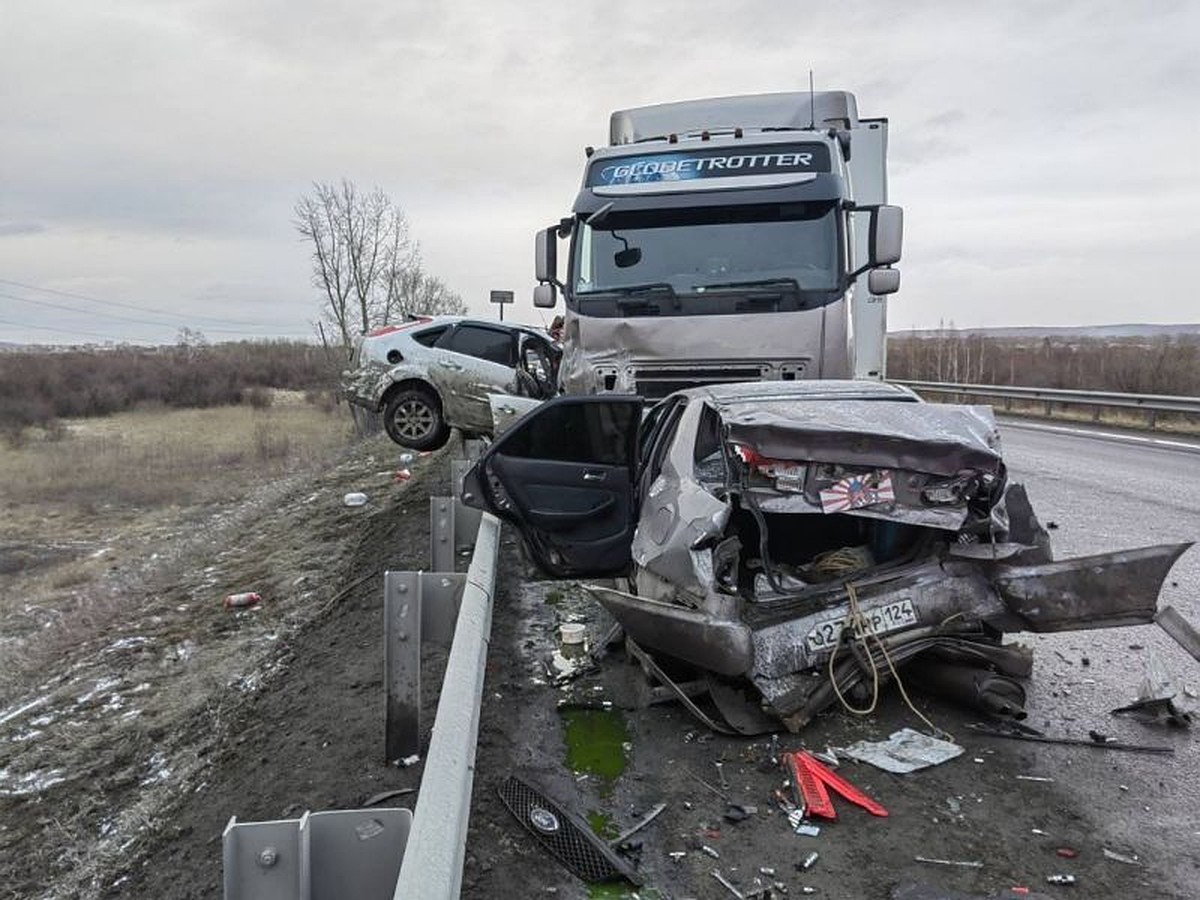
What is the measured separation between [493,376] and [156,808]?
792 cm

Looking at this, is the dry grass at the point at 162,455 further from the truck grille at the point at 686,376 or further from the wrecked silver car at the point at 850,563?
the wrecked silver car at the point at 850,563

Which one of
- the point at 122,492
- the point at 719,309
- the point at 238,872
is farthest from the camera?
the point at 122,492

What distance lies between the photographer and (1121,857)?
324 cm

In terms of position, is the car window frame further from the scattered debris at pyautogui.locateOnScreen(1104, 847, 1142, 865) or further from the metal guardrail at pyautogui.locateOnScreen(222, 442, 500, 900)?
the scattered debris at pyautogui.locateOnScreen(1104, 847, 1142, 865)

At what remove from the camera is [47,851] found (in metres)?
4.47

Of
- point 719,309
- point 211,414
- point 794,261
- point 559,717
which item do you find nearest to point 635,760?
point 559,717

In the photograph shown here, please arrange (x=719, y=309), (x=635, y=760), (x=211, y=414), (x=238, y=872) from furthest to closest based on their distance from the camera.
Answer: (x=211, y=414)
(x=719, y=309)
(x=635, y=760)
(x=238, y=872)

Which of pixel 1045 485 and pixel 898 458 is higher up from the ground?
pixel 898 458

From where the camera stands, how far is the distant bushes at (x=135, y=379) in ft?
151

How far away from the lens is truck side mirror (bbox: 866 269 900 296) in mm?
8062

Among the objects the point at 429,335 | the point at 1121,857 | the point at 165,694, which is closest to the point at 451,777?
the point at 1121,857

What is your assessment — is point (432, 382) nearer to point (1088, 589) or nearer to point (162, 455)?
point (1088, 589)

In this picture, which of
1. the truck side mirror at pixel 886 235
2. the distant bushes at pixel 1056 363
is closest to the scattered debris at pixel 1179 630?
the truck side mirror at pixel 886 235

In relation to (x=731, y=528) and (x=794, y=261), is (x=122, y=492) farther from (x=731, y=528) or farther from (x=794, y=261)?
(x=731, y=528)
